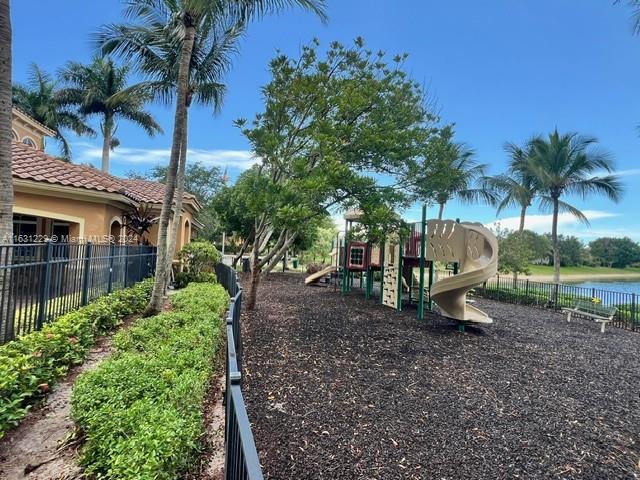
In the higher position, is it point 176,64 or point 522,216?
point 176,64

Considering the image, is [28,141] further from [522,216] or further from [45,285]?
[522,216]

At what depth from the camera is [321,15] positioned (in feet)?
24.7

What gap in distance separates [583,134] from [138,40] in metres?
21.5

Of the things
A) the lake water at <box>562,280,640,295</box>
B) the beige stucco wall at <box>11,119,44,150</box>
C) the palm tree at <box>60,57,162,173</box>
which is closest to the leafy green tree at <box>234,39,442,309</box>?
the lake water at <box>562,280,640,295</box>

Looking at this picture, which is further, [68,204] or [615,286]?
[615,286]

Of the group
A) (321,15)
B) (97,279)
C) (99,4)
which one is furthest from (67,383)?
(99,4)

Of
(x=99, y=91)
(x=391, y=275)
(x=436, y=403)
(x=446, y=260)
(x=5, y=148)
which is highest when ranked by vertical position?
(x=99, y=91)

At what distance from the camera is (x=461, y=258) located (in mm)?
10211

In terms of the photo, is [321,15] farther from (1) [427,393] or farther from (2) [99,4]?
(1) [427,393]

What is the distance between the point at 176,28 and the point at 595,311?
15657 millimetres

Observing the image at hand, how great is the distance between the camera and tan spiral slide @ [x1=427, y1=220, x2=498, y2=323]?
9.10 meters

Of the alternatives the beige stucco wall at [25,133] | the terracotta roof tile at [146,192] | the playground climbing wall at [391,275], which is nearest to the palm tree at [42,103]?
the beige stucco wall at [25,133]

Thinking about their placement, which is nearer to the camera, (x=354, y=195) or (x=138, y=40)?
(x=354, y=195)

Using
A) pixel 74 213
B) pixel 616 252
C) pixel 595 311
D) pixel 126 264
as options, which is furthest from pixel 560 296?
pixel 616 252
